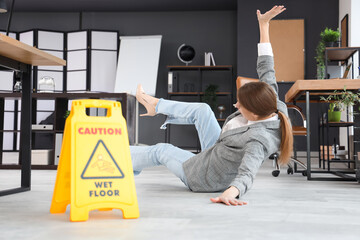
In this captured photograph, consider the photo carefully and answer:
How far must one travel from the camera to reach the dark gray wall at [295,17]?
748 cm

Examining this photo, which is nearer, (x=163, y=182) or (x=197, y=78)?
(x=163, y=182)

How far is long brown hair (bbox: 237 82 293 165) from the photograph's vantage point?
1941 millimetres

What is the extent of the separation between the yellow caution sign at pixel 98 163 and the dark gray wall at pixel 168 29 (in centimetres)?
677

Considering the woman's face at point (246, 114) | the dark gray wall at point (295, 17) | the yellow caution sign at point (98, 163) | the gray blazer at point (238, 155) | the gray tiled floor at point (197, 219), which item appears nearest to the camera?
the gray tiled floor at point (197, 219)

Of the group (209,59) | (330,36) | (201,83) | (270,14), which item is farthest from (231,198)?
(201,83)

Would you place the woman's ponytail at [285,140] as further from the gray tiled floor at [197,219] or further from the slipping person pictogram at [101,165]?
the slipping person pictogram at [101,165]

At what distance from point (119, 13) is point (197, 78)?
2.10 meters

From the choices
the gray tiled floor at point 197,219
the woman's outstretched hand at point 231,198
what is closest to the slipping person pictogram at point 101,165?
the gray tiled floor at point 197,219

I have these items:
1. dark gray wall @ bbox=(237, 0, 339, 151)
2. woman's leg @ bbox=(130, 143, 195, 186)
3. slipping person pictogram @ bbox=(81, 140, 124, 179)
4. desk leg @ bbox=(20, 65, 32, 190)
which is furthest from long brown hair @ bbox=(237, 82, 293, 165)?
dark gray wall @ bbox=(237, 0, 339, 151)

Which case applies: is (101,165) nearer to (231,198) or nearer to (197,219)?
(197,219)

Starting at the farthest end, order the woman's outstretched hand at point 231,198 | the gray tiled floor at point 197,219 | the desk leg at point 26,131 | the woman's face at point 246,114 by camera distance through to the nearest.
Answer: the desk leg at point 26,131, the woman's face at point 246,114, the woman's outstretched hand at point 231,198, the gray tiled floor at point 197,219

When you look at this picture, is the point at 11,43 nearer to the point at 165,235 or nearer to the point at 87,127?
the point at 87,127

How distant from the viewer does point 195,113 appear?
229cm

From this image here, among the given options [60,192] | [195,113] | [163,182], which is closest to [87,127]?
[60,192]
